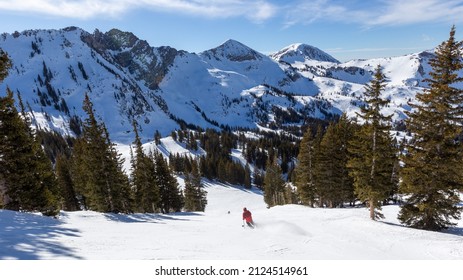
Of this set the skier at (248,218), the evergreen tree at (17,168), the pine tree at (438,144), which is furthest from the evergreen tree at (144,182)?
the pine tree at (438,144)

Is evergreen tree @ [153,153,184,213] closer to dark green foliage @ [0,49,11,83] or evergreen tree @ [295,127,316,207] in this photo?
evergreen tree @ [295,127,316,207]

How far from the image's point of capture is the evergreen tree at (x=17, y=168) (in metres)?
18.4

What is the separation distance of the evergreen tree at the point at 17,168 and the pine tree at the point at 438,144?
86.0 ft

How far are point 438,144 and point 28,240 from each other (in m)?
24.5

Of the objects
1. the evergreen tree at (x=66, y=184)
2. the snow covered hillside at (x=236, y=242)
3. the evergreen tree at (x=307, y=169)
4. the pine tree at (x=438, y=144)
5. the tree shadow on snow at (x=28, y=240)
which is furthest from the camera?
the evergreen tree at (x=66, y=184)

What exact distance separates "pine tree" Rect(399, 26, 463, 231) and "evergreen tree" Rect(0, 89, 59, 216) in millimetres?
26211

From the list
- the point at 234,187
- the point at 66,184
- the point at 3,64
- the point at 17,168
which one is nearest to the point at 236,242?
the point at 17,168

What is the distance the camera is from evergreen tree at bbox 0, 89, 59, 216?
60.5 ft

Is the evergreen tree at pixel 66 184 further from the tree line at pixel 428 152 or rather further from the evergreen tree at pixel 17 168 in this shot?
the tree line at pixel 428 152

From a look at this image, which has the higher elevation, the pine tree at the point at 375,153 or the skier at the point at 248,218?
the pine tree at the point at 375,153

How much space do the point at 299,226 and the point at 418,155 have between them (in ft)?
32.5

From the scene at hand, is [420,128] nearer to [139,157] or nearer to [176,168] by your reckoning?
[139,157]

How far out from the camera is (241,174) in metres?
109

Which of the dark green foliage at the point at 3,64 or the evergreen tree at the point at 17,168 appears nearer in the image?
the dark green foliage at the point at 3,64
